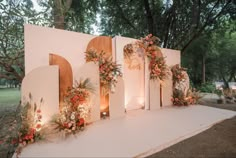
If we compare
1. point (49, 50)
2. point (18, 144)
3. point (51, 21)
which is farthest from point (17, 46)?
point (18, 144)

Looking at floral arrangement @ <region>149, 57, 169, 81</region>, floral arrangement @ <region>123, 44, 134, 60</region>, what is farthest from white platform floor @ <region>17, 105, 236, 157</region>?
floral arrangement @ <region>123, 44, 134, 60</region>

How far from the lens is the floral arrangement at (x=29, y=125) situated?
8.05ft

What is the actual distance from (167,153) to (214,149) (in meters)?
0.83

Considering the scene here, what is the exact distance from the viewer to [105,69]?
359cm

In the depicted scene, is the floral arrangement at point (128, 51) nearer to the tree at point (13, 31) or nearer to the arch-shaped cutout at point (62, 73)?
the arch-shaped cutout at point (62, 73)

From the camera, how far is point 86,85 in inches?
130

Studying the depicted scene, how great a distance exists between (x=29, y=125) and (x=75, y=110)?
31.3 inches

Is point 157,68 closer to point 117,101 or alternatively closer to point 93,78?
point 117,101

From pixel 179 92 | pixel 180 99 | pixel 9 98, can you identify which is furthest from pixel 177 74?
pixel 9 98

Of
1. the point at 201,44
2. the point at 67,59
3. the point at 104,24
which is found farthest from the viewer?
the point at 201,44

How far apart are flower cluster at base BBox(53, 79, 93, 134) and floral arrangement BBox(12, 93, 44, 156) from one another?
30cm

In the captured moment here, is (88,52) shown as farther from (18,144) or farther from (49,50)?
(18,144)

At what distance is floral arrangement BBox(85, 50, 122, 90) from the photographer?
3572mm

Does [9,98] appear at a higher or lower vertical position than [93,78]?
lower
